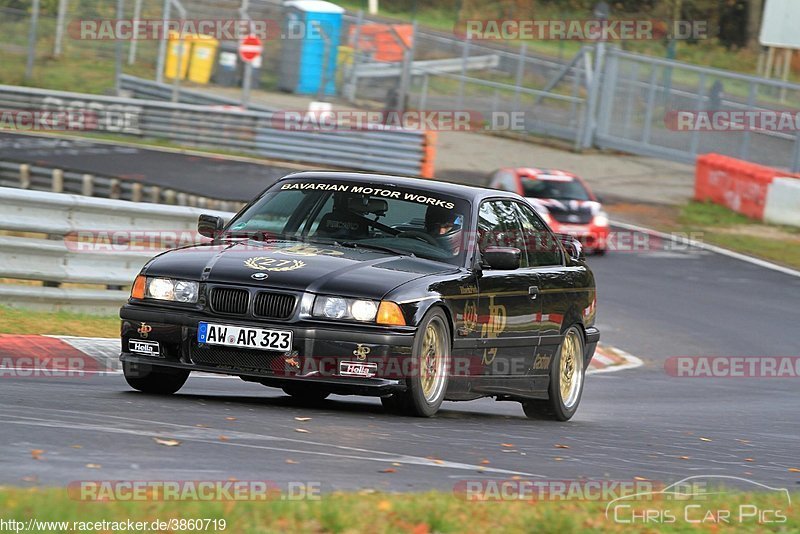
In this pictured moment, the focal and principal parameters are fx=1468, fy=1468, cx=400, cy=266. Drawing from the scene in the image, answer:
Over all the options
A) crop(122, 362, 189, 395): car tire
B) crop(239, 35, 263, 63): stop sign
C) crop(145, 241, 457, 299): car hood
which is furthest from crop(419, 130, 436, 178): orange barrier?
crop(122, 362, 189, 395): car tire

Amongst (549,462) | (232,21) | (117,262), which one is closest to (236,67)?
(232,21)

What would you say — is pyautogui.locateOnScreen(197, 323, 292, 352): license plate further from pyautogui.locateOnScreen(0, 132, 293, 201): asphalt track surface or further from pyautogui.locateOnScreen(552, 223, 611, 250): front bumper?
pyautogui.locateOnScreen(0, 132, 293, 201): asphalt track surface

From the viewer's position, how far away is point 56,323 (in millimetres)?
11875

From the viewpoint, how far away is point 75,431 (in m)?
6.79

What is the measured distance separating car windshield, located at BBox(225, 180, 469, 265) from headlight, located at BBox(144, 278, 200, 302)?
1.04 m

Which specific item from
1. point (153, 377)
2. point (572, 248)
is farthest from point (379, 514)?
point (572, 248)

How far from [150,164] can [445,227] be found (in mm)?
20370

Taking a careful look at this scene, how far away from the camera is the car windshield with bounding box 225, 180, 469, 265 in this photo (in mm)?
9281

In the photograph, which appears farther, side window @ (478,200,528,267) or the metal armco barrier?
the metal armco barrier

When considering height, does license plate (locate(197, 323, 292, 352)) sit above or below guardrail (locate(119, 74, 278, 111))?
above

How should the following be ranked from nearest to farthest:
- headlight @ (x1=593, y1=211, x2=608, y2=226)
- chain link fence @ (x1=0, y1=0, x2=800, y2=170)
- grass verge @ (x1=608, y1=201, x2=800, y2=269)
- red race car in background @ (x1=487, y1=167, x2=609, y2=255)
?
red race car in background @ (x1=487, y1=167, x2=609, y2=255) → headlight @ (x1=593, y1=211, x2=608, y2=226) → grass verge @ (x1=608, y1=201, x2=800, y2=269) → chain link fence @ (x1=0, y1=0, x2=800, y2=170)


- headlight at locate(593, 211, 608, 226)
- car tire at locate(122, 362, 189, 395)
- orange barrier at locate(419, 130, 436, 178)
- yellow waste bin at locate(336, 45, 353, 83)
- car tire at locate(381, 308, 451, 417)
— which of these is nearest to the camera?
car tire at locate(381, 308, 451, 417)

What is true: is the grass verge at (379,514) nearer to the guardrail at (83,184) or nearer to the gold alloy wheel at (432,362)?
the gold alloy wheel at (432,362)

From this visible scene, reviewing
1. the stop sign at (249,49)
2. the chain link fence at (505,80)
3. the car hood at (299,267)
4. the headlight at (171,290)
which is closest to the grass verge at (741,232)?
the chain link fence at (505,80)
